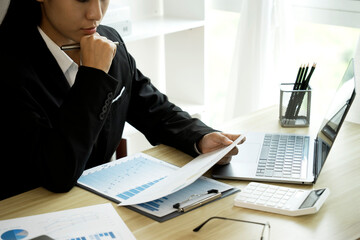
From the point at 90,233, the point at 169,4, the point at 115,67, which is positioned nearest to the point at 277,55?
the point at 169,4

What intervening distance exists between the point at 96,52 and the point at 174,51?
1614 millimetres

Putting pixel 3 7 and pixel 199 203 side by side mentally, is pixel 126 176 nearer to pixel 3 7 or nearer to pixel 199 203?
pixel 199 203

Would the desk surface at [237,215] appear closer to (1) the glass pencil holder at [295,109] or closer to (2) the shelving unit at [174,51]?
(1) the glass pencil holder at [295,109]

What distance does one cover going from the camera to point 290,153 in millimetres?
1579

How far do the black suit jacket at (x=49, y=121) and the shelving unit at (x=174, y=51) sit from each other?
127cm

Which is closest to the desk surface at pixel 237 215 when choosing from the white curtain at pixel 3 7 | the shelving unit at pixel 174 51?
the white curtain at pixel 3 7

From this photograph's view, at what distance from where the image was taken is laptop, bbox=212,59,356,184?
4.63ft

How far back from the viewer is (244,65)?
2.69 metres

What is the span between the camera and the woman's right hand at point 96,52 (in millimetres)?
1430

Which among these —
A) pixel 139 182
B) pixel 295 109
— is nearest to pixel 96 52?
pixel 139 182

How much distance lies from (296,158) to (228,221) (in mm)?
412

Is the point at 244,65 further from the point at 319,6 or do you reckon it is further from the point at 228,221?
the point at 228,221

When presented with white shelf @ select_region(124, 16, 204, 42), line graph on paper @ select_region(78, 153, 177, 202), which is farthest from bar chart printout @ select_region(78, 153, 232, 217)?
white shelf @ select_region(124, 16, 204, 42)

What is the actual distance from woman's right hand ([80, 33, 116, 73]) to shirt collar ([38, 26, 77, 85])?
7cm
